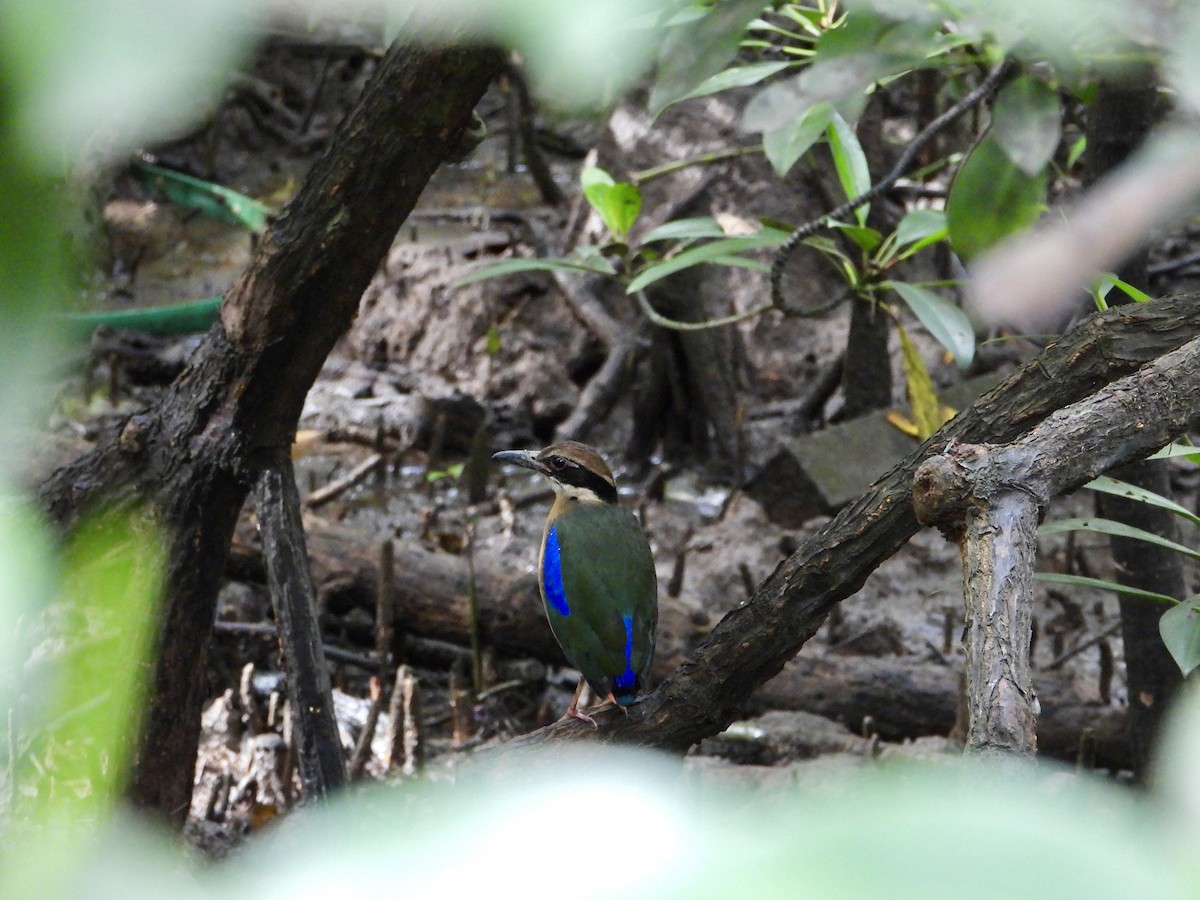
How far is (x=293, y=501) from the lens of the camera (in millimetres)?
2977

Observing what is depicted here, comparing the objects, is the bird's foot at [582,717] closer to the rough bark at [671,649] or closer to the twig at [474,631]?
the rough bark at [671,649]

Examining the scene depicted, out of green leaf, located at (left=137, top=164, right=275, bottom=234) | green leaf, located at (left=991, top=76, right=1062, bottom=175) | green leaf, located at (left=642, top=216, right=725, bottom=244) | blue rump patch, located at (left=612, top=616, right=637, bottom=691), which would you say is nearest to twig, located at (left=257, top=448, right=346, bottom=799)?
blue rump patch, located at (left=612, top=616, right=637, bottom=691)

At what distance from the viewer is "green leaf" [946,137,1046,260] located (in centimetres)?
200

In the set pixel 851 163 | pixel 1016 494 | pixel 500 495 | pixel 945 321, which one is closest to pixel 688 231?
pixel 851 163

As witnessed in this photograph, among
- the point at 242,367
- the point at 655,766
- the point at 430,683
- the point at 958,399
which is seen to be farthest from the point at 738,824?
the point at 958,399

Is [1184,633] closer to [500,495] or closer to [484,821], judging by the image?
[484,821]

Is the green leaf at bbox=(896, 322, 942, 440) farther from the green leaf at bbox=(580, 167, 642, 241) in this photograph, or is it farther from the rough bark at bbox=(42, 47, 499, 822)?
the rough bark at bbox=(42, 47, 499, 822)

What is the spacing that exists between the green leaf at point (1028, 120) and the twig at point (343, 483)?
446 cm

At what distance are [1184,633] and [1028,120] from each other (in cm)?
104

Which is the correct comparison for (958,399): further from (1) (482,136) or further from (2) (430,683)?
(1) (482,136)

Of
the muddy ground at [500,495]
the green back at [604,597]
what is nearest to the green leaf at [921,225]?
the muddy ground at [500,495]

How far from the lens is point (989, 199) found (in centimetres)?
202

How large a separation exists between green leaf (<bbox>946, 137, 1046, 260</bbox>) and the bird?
4.50 ft

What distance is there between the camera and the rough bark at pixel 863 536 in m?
1.97
